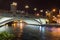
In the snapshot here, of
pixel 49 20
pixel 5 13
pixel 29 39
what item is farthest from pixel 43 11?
pixel 29 39

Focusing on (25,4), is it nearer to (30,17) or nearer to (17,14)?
(30,17)

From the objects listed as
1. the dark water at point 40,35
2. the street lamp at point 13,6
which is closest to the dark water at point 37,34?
the dark water at point 40,35

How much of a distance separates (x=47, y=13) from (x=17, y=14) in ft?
100

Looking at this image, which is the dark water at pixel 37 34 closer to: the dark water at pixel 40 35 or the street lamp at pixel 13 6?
the dark water at pixel 40 35

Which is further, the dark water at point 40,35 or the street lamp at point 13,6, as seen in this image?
the street lamp at point 13,6

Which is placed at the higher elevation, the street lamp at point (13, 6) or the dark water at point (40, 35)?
the street lamp at point (13, 6)

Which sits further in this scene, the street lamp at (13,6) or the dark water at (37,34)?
the street lamp at (13,6)

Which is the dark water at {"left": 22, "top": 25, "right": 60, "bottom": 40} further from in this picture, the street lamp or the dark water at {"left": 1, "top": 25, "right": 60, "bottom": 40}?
the street lamp

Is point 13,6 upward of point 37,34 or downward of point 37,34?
upward

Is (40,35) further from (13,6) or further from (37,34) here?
(13,6)

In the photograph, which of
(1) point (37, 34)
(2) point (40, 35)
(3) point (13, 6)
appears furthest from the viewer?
(3) point (13, 6)

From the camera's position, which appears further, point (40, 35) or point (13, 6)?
point (13, 6)

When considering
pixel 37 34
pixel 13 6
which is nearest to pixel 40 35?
pixel 37 34

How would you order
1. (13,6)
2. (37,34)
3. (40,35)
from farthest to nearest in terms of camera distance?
(13,6) → (37,34) → (40,35)
